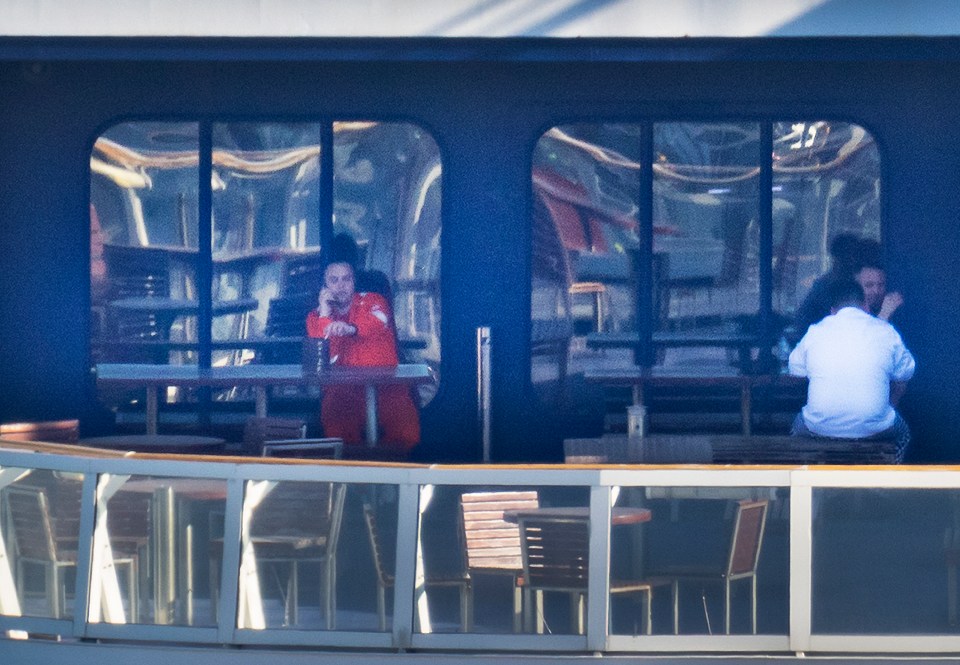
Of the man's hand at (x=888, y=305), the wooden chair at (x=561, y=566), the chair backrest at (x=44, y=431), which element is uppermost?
the man's hand at (x=888, y=305)

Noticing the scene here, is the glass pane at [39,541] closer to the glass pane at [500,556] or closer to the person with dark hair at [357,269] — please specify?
the glass pane at [500,556]

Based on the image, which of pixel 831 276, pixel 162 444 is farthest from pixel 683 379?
pixel 162 444

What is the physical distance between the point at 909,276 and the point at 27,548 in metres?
5.72

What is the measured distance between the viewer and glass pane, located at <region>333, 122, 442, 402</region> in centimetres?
883

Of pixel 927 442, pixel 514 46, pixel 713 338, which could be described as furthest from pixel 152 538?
pixel 927 442

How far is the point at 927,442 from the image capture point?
345 inches

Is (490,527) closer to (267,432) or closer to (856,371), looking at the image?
(267,432)

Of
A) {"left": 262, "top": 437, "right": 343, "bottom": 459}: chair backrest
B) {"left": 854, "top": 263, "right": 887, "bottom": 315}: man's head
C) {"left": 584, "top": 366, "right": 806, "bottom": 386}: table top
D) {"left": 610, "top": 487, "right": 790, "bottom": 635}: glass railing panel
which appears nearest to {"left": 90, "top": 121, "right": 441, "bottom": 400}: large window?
{"left": 584, "top": 366, "right": 806, "bottom": 386}: table top

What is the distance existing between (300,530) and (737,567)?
1.41m

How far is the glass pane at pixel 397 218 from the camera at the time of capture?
8.83 metres

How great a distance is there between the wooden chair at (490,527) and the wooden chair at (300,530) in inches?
16.2

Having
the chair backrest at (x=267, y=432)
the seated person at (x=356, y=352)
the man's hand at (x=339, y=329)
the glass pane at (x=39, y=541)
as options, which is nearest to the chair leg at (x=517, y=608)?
the glass pane at (x=39, y=541)

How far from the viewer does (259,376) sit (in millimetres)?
7887

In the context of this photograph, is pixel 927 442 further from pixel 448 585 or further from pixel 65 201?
pixel 65 201
